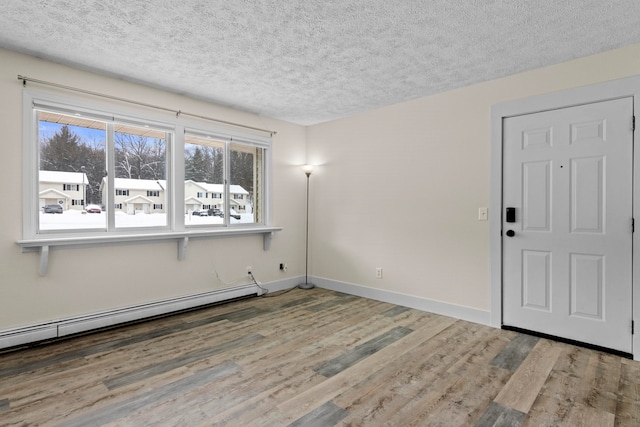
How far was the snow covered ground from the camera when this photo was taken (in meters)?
3.10

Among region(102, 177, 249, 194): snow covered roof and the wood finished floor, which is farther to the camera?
region(102, 177, 249, 194): snow covered roof

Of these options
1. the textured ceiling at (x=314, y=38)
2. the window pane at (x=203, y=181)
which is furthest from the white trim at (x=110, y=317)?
the textured ceiling at (x=314, y=38)

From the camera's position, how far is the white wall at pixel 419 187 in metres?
3.42

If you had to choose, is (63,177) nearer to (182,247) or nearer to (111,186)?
(111,186)

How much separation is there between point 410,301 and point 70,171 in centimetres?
382

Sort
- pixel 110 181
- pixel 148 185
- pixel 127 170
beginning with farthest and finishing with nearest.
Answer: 1. pixel 148 185
2. pixel 127 170
3. pixel 110 181

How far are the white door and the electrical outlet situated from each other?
153 mm

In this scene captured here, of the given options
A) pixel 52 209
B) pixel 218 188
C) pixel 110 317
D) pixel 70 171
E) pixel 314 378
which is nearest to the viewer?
pixel 314 378

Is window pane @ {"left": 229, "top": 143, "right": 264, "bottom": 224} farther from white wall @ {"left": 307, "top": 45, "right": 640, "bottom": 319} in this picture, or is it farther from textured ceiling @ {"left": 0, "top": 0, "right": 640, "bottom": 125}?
textured ceiling @ {"left": 0, "top": 0, "right": 640, "bottom": 125}

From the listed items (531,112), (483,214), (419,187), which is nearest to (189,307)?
(419,187)

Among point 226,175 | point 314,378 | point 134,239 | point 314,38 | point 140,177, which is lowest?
point 314,378

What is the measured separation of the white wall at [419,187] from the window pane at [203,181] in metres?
1.46

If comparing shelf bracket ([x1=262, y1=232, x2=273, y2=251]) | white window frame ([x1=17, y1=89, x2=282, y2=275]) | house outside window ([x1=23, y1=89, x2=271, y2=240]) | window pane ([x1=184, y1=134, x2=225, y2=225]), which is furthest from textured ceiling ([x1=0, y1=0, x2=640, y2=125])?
shelf bracket ([x1=262, y1=232, x2=273, y2=251])

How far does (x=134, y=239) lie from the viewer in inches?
135
